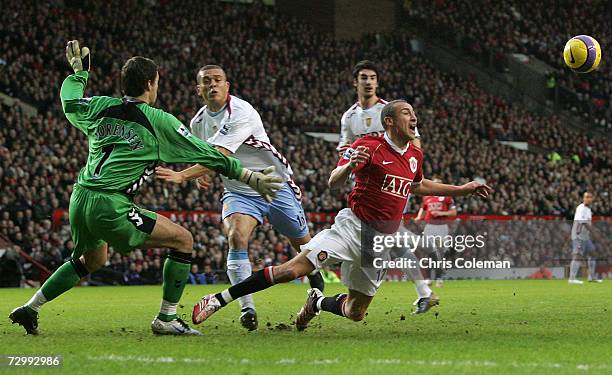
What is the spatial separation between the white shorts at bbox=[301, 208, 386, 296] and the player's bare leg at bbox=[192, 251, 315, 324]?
0.11 metres

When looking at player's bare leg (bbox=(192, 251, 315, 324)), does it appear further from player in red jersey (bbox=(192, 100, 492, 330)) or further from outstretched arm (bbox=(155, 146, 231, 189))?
outstretched arm (bbox=(155, 146, 231, 189))

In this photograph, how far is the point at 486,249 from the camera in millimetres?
27625

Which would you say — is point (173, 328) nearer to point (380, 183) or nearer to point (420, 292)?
point (380, 183)

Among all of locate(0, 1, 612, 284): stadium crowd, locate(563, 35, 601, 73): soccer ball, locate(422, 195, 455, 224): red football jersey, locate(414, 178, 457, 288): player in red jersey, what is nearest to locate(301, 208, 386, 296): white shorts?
locate(563, 35, 601, 73): soccer ball

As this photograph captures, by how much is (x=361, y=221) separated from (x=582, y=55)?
815cm

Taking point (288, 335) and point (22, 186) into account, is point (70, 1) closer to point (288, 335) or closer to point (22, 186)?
point (22, 186)

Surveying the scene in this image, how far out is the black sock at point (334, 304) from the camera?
30.2 feet

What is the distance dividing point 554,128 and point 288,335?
121 ft

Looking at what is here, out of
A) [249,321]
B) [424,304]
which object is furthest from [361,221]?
[424,304]

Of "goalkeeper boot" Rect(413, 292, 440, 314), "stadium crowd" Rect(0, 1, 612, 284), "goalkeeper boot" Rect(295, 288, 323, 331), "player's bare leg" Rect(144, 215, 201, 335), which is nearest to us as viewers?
"player's bare leg" Rect(144, 215, 201, 335)

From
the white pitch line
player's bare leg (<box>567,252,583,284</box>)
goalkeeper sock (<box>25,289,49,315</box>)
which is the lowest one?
player's bare leg (<box>567,252,583,284</box>)

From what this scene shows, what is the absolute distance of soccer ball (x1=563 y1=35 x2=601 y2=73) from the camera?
15.6 metres

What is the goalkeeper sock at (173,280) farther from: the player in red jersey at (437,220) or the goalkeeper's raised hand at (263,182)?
the player in red jersey at (437,220)

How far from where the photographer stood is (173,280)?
880cm
